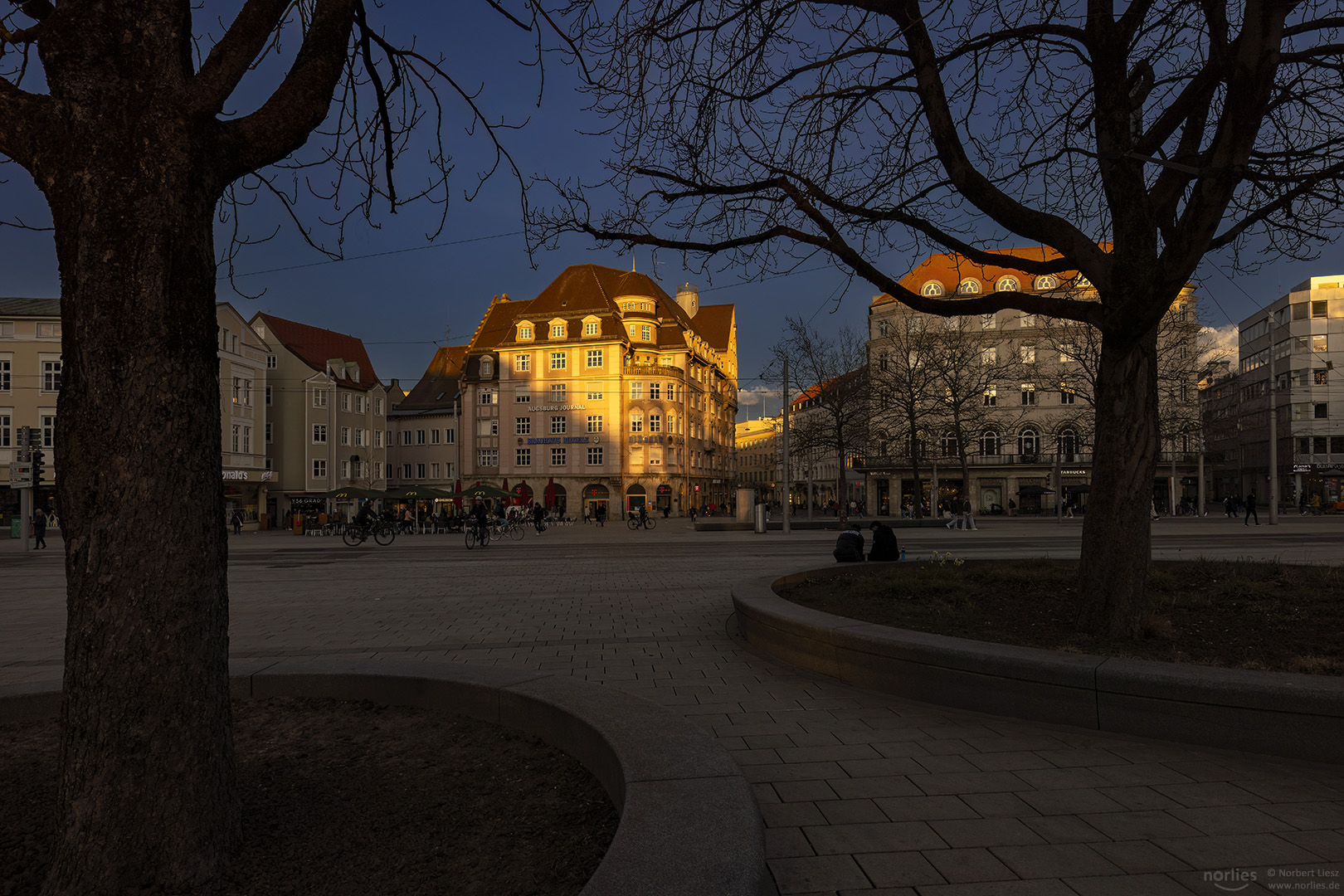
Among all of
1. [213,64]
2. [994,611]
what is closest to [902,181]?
[994,611]

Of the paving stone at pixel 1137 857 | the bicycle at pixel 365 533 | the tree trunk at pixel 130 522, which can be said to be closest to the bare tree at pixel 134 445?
the tree trunk at pixel 130 522

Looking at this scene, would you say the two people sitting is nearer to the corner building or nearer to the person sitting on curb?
the person sitting on curb

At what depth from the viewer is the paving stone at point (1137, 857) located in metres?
3.07

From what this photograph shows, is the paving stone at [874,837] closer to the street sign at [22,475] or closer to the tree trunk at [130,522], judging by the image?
the tree trunk at [130,522]

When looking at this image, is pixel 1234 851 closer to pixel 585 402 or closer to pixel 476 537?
pixel 476 537

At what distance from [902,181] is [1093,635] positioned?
4536 mm

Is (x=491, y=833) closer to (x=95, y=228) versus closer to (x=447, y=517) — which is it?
(x=95, y=228)

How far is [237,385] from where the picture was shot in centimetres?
5238

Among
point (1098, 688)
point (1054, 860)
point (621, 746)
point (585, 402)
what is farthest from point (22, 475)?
point (585, 402)

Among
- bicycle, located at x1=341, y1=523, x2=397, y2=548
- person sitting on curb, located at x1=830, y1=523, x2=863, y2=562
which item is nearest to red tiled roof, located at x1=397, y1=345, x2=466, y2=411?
bicycle, located at x1=341, y1=523, x2=397, y2=548

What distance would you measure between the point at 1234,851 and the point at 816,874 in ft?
5.38

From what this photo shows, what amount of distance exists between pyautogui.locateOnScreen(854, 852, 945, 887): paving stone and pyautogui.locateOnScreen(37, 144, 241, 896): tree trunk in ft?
7.43

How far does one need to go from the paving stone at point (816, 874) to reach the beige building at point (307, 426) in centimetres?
6007

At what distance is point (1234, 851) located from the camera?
10.5 feet
